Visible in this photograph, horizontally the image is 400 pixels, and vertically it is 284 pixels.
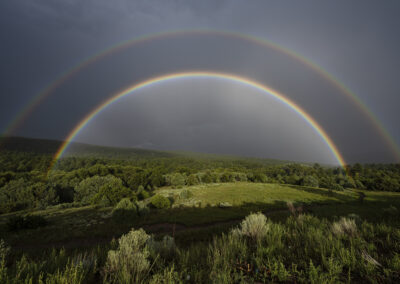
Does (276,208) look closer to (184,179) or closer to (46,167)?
(184,179)

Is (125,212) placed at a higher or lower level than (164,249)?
lower

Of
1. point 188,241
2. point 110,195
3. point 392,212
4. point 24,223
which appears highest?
point 392,212

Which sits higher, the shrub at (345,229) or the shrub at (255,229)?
the shrub at (345,229)

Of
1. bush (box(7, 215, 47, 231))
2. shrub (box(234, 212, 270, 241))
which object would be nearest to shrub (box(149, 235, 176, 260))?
shrub (box(234, 212, 270, 241))

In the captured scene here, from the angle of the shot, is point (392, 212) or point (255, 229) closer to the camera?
point (255, 229)

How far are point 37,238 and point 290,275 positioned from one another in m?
17.6

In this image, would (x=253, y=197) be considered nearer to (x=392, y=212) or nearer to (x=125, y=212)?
(x=392, y=212)

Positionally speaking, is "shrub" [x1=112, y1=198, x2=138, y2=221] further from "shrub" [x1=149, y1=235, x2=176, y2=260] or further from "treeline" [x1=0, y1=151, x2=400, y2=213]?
"shrub" [x1=149, y1=235, x2=176, y2=260]

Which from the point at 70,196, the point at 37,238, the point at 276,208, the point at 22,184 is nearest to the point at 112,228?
the point at 37,238

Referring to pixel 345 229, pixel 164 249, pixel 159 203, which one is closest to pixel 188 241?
Answer: pixel 164 249

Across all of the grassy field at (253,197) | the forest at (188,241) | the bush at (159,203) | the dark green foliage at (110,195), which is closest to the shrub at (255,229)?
the forest at (188,241)

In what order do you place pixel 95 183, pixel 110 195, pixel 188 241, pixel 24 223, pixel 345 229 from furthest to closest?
pixel 95 183 → pixel 110 195 → pixel 24 223 → pixel 188 241 → pixel 345 229

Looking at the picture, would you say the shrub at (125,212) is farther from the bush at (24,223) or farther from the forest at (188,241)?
the bush at (24,223)

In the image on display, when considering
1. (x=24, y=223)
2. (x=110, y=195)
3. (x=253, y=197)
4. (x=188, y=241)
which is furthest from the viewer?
(x=253, y=197)
